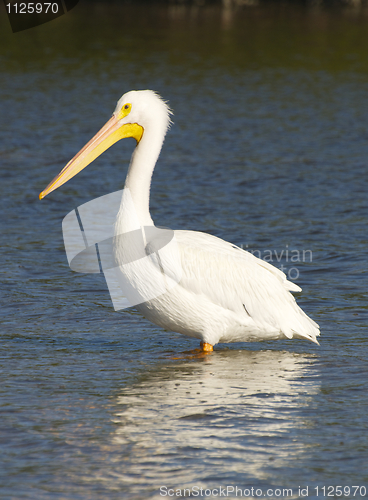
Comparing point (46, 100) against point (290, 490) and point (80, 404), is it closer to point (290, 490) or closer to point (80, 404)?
point (80, 404)

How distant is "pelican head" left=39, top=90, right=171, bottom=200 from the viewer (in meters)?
5.25

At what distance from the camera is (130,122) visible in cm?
530

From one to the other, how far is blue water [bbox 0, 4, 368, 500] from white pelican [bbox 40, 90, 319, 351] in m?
0.22

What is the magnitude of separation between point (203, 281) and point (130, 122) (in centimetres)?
114

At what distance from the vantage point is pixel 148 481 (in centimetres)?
360

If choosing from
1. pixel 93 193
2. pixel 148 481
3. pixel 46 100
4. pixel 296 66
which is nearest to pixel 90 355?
pixel 148 481

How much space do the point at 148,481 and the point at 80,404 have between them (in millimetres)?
1006

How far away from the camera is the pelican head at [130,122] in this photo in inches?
207
